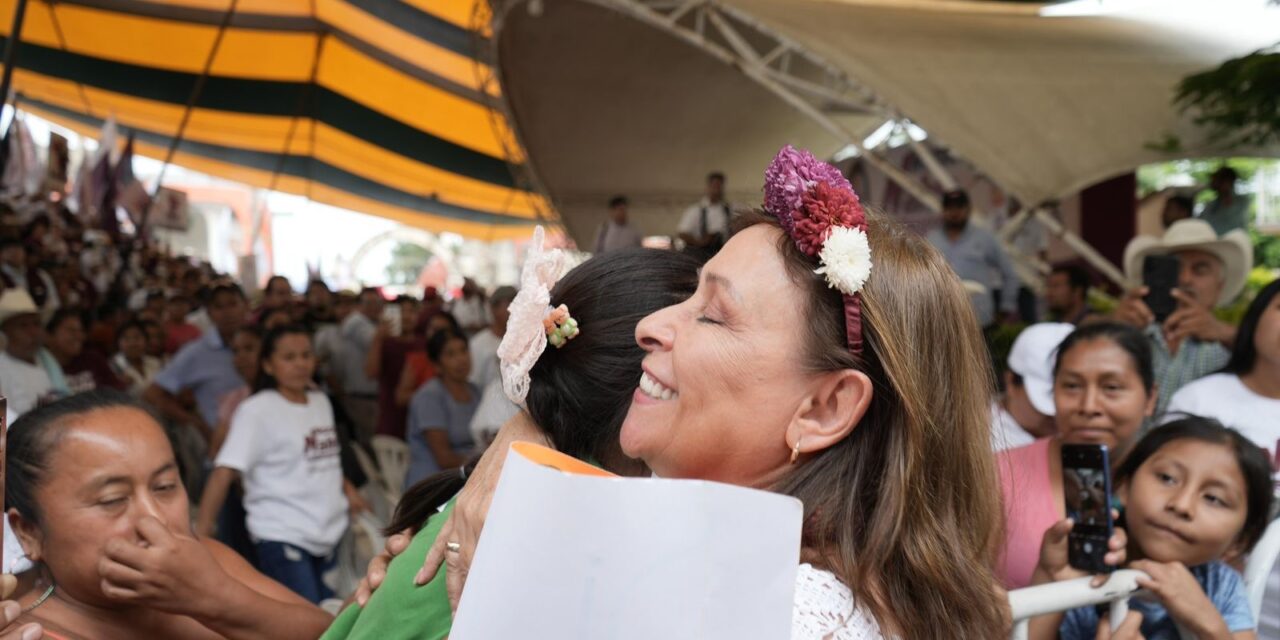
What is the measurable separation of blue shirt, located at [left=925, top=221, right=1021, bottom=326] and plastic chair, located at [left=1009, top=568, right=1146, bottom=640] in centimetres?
555

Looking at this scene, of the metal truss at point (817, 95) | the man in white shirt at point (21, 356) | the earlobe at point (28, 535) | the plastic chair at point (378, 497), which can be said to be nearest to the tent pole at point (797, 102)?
the metal truss at point (817, 95)

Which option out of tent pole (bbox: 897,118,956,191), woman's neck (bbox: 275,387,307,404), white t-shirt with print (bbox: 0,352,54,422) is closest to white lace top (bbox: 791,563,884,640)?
woman's neck (bbox: 275,387,307,404)

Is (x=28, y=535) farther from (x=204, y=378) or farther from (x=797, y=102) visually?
(x=797, y=102)

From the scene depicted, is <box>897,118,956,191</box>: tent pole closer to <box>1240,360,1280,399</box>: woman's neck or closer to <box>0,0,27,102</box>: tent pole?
<box>0,0,27,102</box>: tent pole

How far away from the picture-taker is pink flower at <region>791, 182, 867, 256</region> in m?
1.12

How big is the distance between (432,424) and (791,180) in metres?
4.11

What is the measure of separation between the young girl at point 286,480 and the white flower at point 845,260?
11.1 feet

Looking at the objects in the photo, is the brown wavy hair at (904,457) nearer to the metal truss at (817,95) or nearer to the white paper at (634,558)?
the white paper at (634,558)

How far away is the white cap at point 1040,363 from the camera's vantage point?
3125 mm

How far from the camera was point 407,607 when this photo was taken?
4.60ft

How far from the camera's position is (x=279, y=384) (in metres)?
4.31

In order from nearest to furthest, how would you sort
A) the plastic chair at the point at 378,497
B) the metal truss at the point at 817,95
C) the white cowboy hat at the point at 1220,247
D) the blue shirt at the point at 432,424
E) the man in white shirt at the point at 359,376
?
the white cowboy hat at the point at 1220,247, the blue shirt at the point at 432,424, the plastic chair at the point at 378,497, the man in white shirt at the point at 359,376, the metal truss at the point at 817,95

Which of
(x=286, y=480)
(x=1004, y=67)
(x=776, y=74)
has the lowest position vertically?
(x=286, y=480)

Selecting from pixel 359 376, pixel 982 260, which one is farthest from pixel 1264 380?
pixel 359 376
